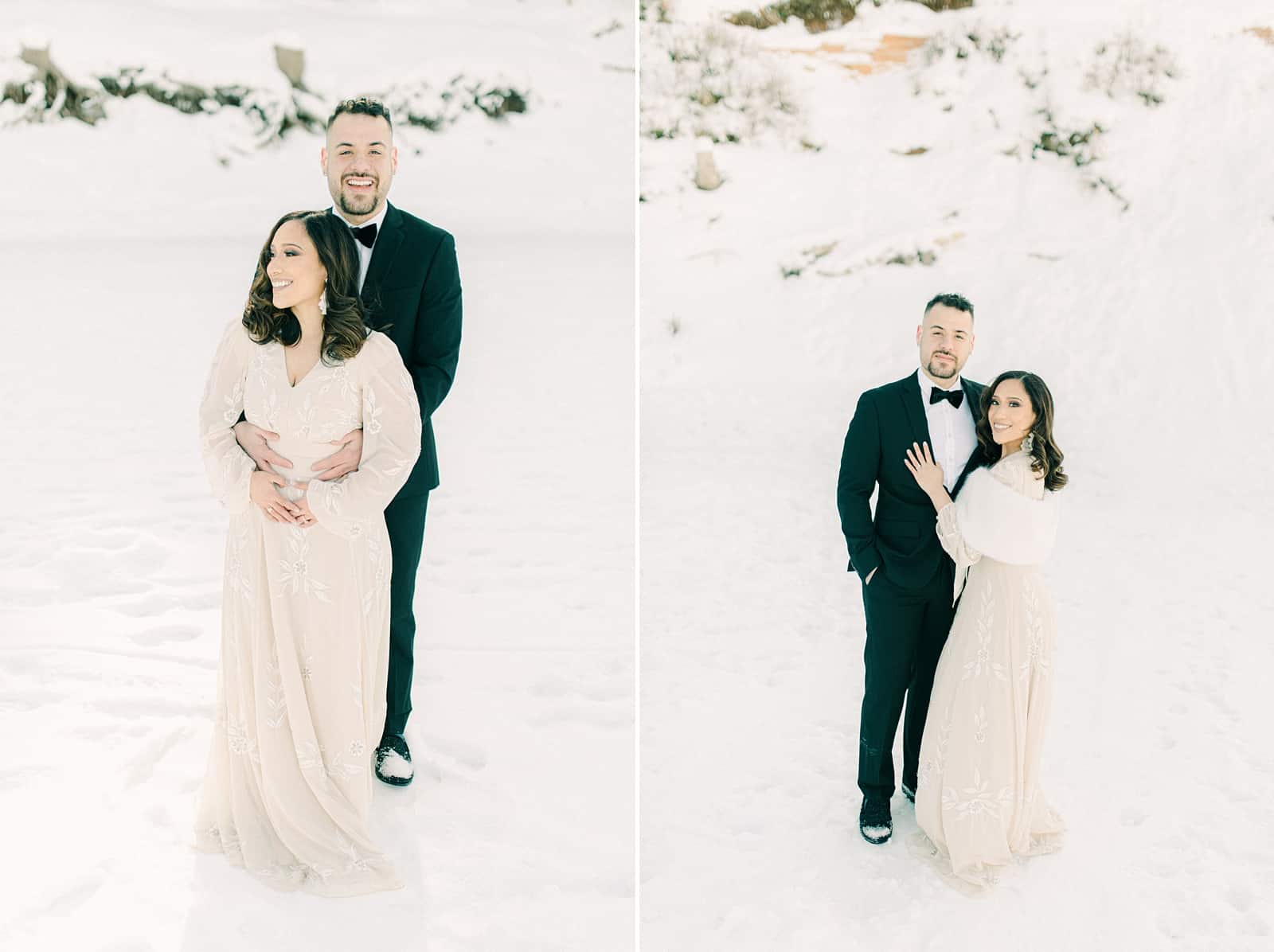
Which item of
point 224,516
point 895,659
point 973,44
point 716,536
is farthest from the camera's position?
point 973,44

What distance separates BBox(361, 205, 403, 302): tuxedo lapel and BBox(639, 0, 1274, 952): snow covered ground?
1.78 metres

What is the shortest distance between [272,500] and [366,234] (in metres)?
0.79

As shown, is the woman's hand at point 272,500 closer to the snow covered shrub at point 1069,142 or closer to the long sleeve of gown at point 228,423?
the long sleeve of gown at point 228,423

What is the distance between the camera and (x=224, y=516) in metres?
5.49

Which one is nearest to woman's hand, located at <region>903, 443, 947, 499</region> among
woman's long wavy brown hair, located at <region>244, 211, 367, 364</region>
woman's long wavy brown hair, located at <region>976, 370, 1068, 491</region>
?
woman's long wavy brown hair, located at <region>976, 370, 1068, 491</region>

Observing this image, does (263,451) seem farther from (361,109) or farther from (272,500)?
(361,109)

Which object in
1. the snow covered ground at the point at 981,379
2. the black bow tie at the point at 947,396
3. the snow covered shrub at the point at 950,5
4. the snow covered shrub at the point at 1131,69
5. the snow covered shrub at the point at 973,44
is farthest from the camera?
the snow covered shrub at the point at 950,5

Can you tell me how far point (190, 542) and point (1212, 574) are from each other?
196 inches

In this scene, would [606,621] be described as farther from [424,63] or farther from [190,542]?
[424,63]

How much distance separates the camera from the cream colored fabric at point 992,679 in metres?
2.87

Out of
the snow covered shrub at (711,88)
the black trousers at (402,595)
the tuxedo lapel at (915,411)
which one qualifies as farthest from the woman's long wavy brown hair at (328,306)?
the snow covered shrub at (711,88)

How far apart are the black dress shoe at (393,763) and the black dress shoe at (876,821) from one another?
4.33 feet

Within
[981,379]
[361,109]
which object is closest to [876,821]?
[361,109]

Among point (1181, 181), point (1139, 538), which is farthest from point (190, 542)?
point (1181, 181)
